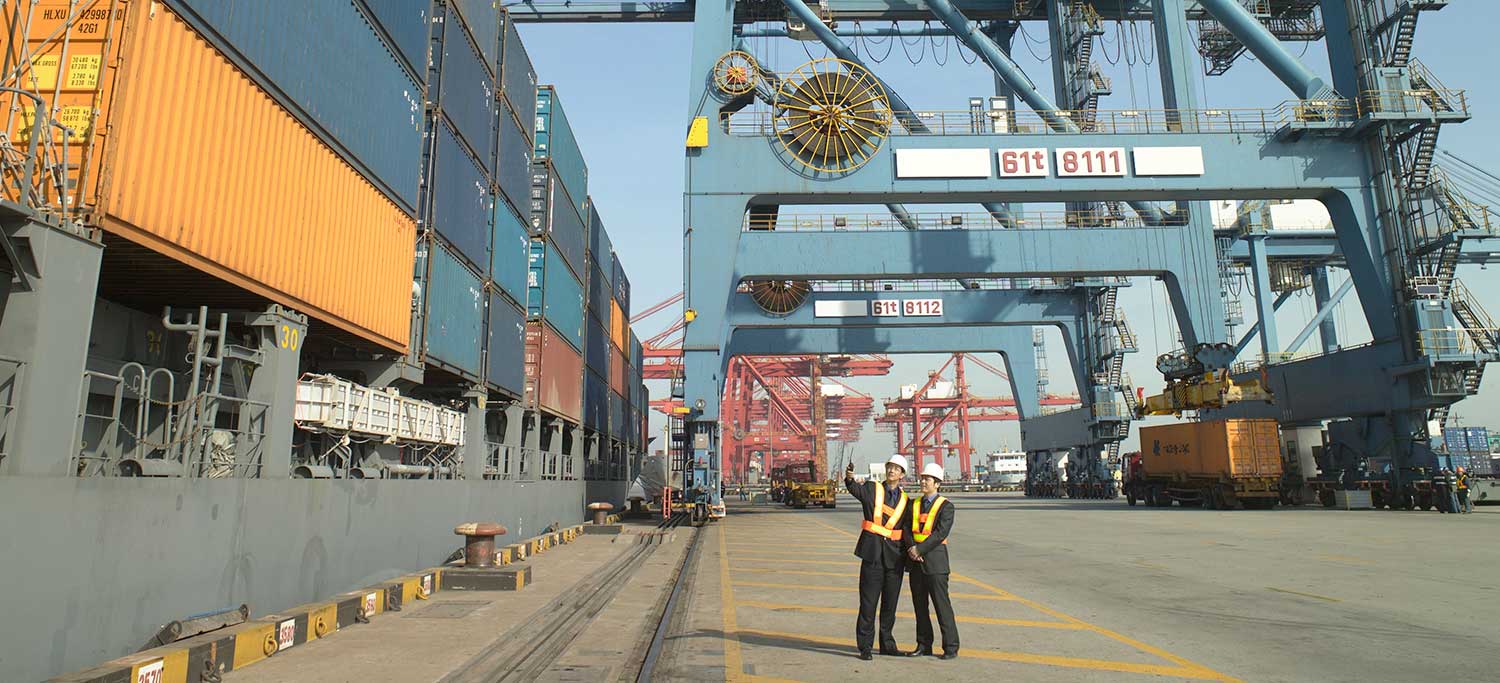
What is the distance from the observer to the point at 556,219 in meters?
21.5

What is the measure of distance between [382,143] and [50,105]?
4.99m

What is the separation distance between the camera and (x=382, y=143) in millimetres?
11070

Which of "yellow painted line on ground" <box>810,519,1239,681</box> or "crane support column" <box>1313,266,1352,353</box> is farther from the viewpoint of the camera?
"crane support column" <box>1313,266,1352,353</box>

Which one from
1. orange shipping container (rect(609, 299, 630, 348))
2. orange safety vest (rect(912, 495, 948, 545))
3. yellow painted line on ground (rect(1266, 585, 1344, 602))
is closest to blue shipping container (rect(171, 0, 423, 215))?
orange safety vest (rect(912, 495, 948, 545))

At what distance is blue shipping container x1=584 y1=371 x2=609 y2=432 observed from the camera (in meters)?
26.1

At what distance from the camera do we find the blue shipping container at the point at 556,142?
21203mm

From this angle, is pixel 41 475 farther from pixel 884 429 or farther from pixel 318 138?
pixel 884 429

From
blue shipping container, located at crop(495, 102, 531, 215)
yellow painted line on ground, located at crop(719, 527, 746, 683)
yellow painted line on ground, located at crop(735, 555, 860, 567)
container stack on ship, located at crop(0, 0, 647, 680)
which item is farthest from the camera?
blue shipping container, located at crop(495, 102, 531, 215)

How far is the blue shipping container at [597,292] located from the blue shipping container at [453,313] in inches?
451

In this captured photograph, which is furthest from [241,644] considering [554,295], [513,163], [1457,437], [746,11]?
[1457,437]

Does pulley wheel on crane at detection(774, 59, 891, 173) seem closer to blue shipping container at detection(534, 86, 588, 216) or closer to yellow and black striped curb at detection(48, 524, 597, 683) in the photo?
blue shipping container at detection(534, 86, 588, 216)

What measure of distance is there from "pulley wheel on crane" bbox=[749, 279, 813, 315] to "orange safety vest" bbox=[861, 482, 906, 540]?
90.7 feet

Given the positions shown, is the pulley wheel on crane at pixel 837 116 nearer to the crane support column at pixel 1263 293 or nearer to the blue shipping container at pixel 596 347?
the blue shipping container at pixel 596 347

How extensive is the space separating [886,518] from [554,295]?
628 inches
